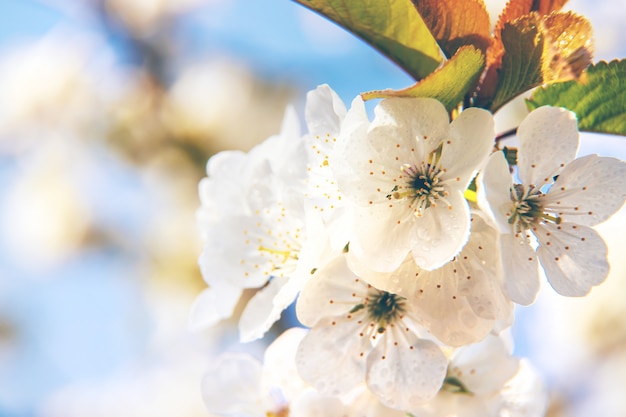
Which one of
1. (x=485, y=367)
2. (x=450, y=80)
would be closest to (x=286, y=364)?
(x=485, y=367)

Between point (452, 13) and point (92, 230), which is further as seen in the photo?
point (92, 230)

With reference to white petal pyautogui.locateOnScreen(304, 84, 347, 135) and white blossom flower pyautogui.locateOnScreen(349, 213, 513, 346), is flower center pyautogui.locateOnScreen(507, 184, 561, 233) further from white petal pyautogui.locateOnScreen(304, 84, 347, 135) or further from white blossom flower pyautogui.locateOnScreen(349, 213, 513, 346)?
white petal pyautogui.locateOnScreen(304, 84, 347, 135)

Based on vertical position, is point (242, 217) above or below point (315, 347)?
above

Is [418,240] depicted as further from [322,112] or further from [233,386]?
[233,386]

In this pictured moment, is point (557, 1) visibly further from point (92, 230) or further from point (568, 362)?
point (92, 230)

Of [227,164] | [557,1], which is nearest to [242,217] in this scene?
[227,164]

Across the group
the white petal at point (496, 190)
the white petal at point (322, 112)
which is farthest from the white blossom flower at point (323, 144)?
the white petal at point (496, 190)
